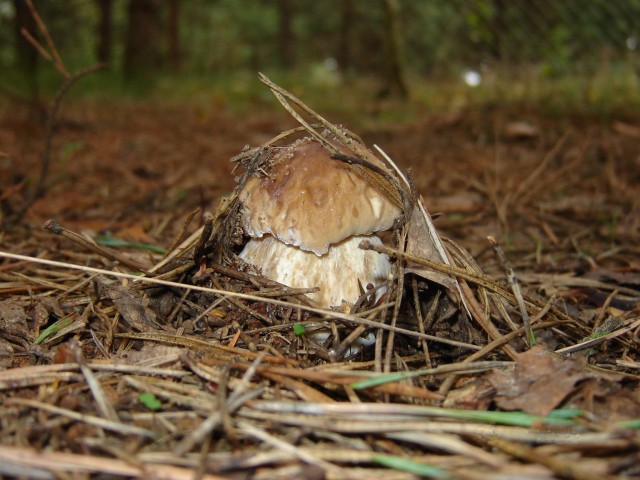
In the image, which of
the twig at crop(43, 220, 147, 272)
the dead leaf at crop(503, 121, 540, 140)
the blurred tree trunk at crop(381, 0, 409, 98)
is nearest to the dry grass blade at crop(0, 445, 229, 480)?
the twig at crop(43, 220, 147, 272)

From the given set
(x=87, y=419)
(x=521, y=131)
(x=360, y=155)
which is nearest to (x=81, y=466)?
(x=87, y=419)

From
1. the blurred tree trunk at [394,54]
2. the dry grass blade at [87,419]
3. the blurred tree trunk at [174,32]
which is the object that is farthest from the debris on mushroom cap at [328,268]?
the blurred tree trunk at [174,32]

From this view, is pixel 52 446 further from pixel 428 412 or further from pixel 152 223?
pixel 152 223

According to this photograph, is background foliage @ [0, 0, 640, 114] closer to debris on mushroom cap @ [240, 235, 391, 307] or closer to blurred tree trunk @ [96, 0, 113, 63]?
blurred tree trunk @ [96, 0, 113, 63]

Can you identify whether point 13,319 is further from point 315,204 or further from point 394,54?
point 394,54

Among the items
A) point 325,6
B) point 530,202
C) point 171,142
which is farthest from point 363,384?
point 325,6

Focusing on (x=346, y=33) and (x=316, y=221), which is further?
(x=346, y=33)

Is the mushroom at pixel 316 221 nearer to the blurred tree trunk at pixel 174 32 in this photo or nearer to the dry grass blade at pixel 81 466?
the dry grass blade at pixel 81 466
